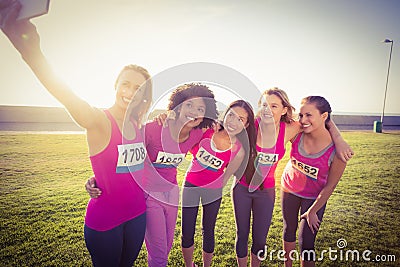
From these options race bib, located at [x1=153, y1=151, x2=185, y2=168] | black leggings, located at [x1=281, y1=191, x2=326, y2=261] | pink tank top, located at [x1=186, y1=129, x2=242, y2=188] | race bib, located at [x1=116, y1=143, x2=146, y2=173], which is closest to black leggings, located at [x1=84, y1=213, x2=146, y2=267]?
race bib, located at [x1=116, y1=143, x2=146, y2=173]

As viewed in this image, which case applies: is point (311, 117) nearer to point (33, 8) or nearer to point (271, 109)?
point (271, 109)

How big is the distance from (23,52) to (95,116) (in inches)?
24.9

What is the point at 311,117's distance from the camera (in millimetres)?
2902

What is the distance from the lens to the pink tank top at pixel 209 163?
313 centimetres

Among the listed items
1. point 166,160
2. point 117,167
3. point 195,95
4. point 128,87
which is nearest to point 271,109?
point 195,95

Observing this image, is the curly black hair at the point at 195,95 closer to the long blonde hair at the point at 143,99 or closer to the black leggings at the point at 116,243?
the long blonde hair at the point at 143,99

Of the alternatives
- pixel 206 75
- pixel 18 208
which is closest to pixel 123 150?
pixel 206 75

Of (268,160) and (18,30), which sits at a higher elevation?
(18,30)

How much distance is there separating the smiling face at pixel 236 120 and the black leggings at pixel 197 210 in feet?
2.58

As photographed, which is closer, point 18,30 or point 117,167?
point 18,30

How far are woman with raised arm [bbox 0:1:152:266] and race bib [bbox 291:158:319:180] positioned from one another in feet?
6.12

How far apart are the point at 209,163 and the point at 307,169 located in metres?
1.16

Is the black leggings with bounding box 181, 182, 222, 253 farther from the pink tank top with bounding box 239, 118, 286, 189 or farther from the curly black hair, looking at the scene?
the curly black hair

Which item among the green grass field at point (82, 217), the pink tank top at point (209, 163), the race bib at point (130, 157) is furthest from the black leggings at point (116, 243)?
the green grass field at point (82, 217)
